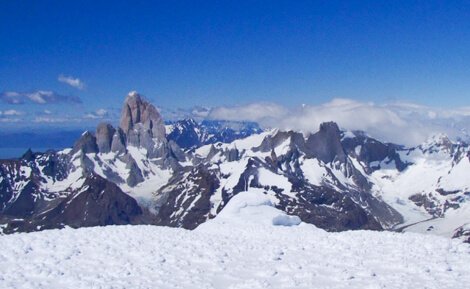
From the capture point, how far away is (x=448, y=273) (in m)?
25.6

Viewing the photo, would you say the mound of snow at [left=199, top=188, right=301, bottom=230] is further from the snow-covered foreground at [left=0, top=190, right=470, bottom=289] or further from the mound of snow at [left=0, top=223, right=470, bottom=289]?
the mound of snow at [left=0, top=223, right=470, bottom=289]

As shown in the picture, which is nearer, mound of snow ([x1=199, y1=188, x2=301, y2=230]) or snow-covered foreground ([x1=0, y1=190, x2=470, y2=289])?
snow-covered foreground ([x1=0, y1=190, x2=470, y2=289])

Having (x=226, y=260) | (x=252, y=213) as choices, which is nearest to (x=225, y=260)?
(x=226, y=260)

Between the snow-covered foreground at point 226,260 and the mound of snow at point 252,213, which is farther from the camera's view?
the mound of snow at point 252,213

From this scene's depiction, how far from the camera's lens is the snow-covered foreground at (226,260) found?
2447cm

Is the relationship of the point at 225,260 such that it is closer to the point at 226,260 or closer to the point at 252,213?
the point at 226,260

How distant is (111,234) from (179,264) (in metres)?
7.88

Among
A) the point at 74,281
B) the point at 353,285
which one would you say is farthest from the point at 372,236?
the point at 74,281

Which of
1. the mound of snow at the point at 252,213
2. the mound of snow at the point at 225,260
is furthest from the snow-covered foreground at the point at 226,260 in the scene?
the mound of snow at the point at 252,213

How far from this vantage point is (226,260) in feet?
93.7

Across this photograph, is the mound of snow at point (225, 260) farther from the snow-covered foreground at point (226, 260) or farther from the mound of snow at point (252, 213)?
the mound of snow at point (252, 213)

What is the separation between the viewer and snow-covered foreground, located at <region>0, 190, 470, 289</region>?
2447 centimetres

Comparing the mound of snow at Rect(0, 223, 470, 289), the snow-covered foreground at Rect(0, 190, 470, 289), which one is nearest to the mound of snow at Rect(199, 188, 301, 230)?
the snow-covered foreground at Rect(0, 190, 470, 289)

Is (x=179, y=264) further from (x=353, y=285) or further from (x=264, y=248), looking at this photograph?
(x=353, y=285)
